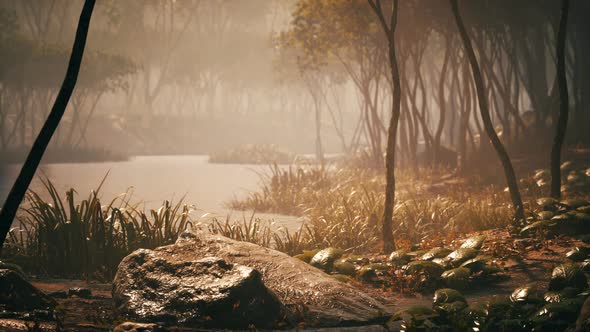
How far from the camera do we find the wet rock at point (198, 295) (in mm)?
4621

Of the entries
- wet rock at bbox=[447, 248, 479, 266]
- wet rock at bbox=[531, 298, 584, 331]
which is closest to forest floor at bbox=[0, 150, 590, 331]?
wet rock at bbox=[447, 248, 479, 266]

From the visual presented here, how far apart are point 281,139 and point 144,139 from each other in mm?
16421

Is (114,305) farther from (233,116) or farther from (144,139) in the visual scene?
(233,116)

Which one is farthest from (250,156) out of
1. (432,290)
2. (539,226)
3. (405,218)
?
(432,290)

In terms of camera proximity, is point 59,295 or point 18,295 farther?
point 59,295

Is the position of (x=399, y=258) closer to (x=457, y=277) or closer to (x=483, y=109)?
(x=457, y=277)

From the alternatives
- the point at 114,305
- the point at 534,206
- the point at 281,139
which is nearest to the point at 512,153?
the point at 534,206

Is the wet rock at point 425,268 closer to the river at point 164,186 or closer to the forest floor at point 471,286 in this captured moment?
the forest floor at point 471,286

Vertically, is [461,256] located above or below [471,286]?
above

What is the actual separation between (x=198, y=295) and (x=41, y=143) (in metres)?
1.81

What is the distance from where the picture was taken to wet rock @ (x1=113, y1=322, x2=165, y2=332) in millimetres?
4246

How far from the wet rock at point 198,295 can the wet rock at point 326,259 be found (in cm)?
194

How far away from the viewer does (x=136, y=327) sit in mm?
4293

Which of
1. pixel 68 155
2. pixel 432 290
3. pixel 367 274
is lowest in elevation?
pixel 432 290
